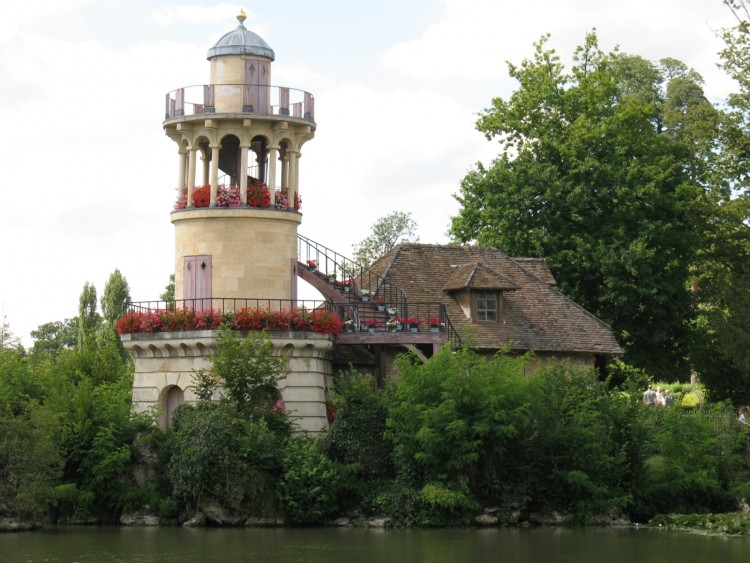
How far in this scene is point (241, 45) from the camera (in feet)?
165

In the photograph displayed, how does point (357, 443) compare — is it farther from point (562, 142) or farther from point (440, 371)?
point (562, 142)

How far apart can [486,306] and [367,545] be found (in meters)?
14.9

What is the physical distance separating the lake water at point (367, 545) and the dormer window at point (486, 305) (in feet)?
34.9

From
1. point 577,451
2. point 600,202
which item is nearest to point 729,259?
point 600,202

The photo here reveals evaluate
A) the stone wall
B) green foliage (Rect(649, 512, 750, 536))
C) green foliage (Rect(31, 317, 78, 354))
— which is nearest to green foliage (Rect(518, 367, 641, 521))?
green foliage (Rect(649, 512, 750, 536))

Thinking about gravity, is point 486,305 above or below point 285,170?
below

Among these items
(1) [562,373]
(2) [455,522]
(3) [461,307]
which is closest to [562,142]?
(3) [461,307]

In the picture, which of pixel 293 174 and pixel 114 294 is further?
pixel 114 294

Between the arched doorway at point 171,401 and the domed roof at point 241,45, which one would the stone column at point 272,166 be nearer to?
the domed roof at point 241,45

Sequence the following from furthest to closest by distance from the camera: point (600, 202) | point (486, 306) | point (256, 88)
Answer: point (600, 202)
point (486, 306)
point (256, 88)

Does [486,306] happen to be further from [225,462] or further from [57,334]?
[57,334]

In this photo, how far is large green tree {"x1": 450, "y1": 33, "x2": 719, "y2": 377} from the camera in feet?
198

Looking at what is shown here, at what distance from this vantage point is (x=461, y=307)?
53062 mm

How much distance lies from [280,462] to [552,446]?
7.53m
